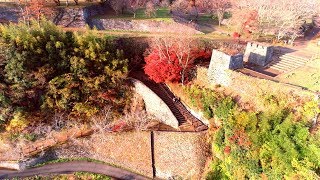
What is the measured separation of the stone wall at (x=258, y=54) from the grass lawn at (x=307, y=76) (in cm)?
266

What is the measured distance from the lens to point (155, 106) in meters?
22.6

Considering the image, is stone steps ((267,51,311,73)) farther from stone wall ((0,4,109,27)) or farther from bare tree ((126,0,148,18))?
stone wall ((0,4,109,27))

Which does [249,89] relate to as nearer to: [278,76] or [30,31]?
[278,76]

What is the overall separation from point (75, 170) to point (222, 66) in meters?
13.8

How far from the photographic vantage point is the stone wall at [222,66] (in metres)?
21.0

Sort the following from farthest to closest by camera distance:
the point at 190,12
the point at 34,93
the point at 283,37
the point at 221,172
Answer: the point at 190,12
the point at 283,37
the point at 34,93
the point at 221,172

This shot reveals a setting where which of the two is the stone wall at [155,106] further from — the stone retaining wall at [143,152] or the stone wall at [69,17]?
the stone wall at [69,17]

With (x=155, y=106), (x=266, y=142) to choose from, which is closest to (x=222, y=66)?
(x=155, y=106)

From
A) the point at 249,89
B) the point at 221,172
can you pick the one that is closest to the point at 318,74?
the point at 249,89

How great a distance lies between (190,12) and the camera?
112 ft

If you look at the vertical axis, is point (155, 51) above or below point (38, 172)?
above

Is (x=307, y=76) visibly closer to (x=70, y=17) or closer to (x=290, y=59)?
(x=290, y=59)

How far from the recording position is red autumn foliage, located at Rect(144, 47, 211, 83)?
2220 centimetres

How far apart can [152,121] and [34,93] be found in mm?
9504
